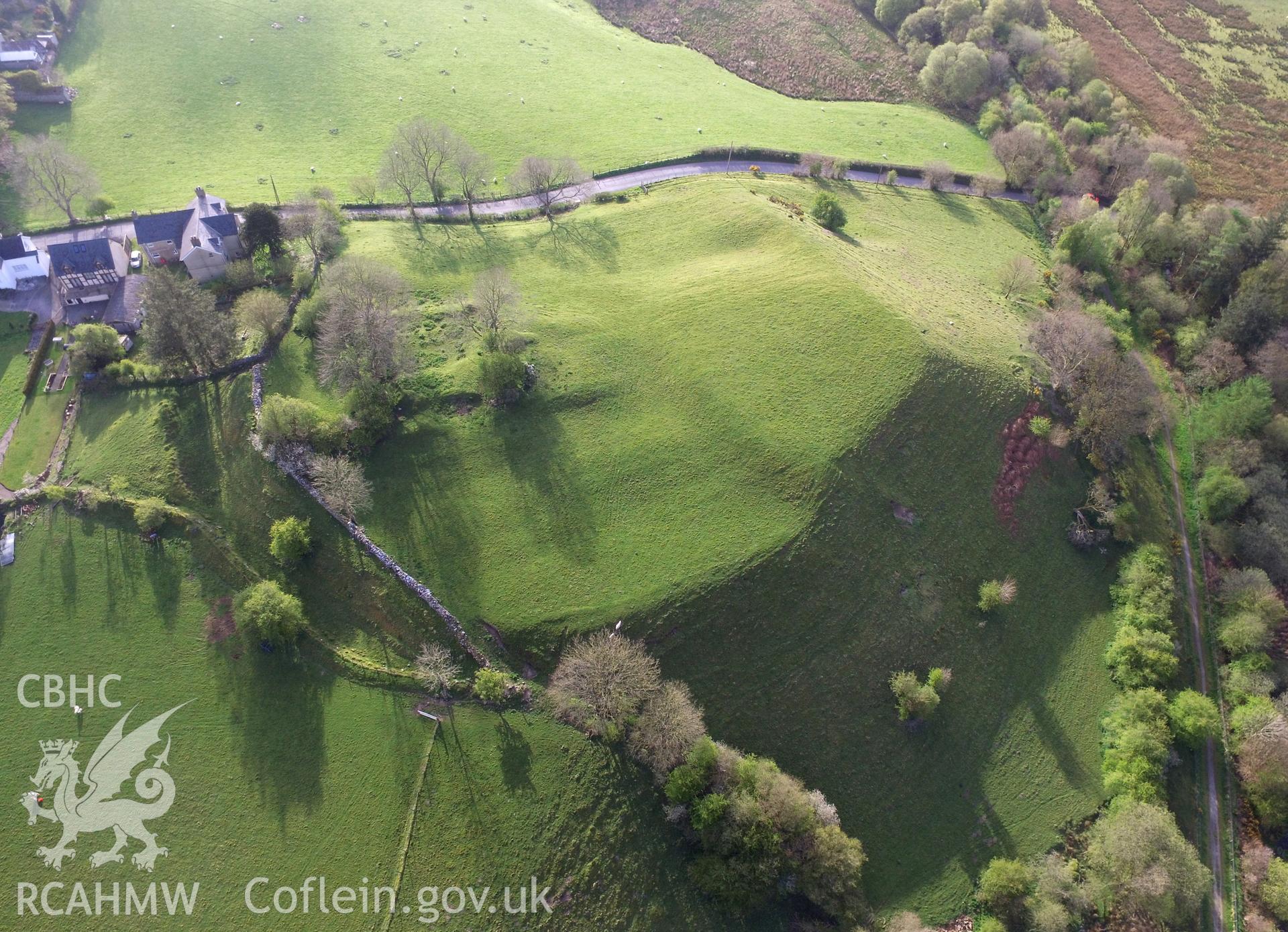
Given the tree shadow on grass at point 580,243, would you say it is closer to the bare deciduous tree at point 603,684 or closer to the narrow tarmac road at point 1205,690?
the bare deciduous tree at point 603,684

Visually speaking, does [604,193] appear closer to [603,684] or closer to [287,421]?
[287,421]

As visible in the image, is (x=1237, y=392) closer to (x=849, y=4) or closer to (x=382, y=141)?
(x=849, y=4)

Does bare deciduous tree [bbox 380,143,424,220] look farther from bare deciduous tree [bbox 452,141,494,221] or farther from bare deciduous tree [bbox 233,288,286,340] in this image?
bare deciduous tree [bbox 233,288,286,340]

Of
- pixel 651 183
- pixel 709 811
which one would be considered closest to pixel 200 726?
pixel 709 811

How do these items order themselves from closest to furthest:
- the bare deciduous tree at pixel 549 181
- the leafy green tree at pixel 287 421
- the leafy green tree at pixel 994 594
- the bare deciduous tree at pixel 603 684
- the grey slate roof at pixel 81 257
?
1. the bare deciduous tree at pixel 603 684
2. the leafy green tree at pixel 994 594
3. the leafy green tree at pixel 287 421
4. the grey slate roof at pixel 81 257
5. the bare deciduous tree at pixel 549 181

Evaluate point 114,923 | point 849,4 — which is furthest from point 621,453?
point 849,4

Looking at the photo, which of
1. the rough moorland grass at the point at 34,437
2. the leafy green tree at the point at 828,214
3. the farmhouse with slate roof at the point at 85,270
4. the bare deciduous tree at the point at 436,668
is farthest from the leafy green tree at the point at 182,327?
the leafy green tree at the point at 828,214
